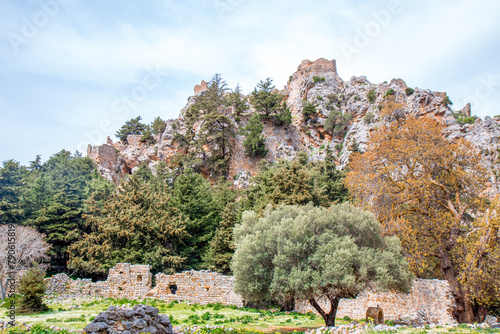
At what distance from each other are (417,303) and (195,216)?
17.7 meters

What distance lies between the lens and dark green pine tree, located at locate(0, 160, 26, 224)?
27.1 metres

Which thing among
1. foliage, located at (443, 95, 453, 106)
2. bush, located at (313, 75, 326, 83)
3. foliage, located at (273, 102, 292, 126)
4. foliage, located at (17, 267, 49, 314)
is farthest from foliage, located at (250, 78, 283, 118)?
foliage, located at (17, 267, 49, 314)

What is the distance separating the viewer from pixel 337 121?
5041 cm

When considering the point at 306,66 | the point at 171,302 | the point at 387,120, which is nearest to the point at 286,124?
the point at 387,120

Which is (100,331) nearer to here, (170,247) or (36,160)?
(170,247)

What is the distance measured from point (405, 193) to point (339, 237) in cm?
606

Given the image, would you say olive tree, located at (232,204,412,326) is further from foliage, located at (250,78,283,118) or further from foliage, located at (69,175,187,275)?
foliage, located at (250,78,283,118)

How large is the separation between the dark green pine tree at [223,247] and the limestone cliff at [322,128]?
14.2 meters

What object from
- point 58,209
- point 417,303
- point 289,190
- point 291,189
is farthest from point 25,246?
point 417,303

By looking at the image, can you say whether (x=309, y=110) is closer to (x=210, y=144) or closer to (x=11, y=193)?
(x=210, y=144)

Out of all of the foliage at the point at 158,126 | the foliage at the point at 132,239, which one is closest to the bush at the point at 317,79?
the foliage at the point at 158,126

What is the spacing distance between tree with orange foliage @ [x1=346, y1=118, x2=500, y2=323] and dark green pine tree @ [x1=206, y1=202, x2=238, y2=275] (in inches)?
383

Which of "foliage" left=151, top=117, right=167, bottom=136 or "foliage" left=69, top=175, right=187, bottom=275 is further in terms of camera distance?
"foliage" left=151, top=117, right=167, bottom=136

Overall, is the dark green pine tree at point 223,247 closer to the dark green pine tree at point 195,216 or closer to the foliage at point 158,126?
the dark green pine tree at point 195,216
